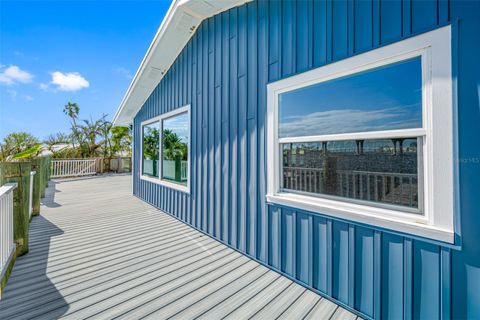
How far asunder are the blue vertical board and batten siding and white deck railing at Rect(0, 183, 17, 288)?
2.36 m

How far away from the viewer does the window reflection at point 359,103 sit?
162cm

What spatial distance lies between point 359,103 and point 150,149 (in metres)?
5.36

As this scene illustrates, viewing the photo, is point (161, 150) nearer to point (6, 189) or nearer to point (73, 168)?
point (6, 189)

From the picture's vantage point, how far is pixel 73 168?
40.3 ft

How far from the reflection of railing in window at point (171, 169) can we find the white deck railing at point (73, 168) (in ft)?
34.4

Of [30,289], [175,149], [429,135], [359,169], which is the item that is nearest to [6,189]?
[30,289]

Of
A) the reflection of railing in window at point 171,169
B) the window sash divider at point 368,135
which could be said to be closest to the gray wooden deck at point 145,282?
the reflection of railing in window at point 171,169

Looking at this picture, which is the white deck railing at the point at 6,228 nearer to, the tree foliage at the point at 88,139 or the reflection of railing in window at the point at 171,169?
the reflection of railing in window at the point at 171,169

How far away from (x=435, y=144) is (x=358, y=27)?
1167mm

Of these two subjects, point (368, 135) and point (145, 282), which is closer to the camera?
point (368, 135)

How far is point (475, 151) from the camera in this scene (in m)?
1.33

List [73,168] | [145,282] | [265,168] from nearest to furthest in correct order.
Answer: [145,282]
[265,168]
[73,168]

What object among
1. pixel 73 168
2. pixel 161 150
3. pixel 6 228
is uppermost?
→ pixel 161 150

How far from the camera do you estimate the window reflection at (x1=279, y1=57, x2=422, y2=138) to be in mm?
1617
